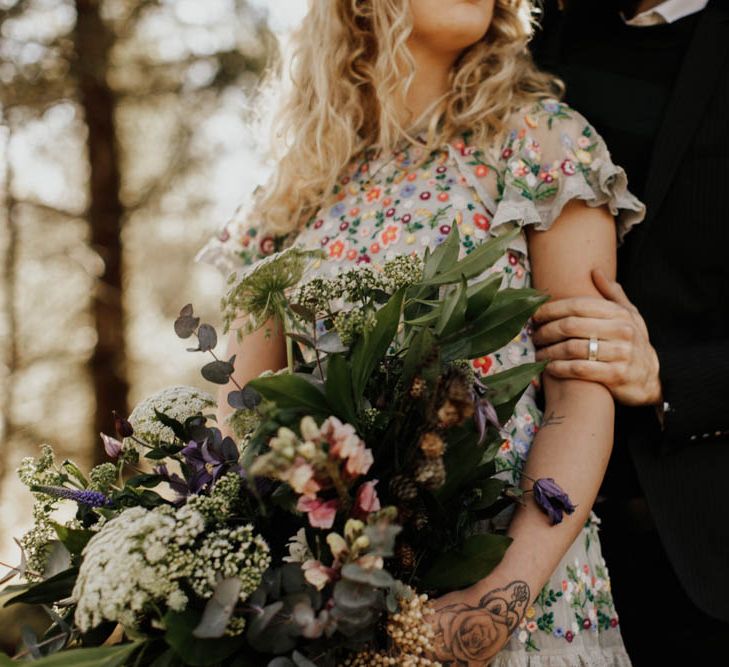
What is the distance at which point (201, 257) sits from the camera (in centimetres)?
219

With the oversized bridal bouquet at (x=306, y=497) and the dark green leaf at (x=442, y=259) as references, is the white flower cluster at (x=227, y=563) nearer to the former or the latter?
the oversized bridal bouquet at (x=306, y=497)

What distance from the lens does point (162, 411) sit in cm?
124

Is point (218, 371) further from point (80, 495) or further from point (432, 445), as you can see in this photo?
point (432, 445)

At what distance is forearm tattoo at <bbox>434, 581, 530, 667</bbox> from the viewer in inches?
47.8

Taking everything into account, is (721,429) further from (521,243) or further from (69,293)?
(69,293)

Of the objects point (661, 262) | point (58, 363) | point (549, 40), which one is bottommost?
point (58, 363)

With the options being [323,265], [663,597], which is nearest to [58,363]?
[323,265]

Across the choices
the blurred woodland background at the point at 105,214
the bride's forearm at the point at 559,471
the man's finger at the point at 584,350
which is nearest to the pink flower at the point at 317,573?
the bride's forearm at the point at 559,471

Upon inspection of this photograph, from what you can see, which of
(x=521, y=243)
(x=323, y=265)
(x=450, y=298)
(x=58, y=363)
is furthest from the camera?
(x=58, y=363)

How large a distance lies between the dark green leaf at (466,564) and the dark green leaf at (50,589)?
0.51 metres

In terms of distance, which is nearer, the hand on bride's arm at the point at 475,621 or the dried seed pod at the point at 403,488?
the dried seed pod at the point at 403,488

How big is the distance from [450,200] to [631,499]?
35.3 inches

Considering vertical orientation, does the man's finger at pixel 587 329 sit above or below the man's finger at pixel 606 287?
below

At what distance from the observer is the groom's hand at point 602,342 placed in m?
1.57
